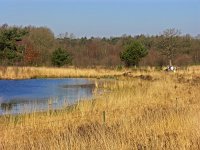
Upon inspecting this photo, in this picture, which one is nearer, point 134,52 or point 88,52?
point 134,52

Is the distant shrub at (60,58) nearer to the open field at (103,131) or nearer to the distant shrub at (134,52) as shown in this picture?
the distant shrub at (134,52)

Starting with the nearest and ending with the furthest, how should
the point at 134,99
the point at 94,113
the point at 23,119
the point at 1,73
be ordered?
the point at 23,119, the point at 94,113, the point at 134,99, the point at 1,73

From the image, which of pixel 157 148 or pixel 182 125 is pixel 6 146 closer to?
pixel 157 148

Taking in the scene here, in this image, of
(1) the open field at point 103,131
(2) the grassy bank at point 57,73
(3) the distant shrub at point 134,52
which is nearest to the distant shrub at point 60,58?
(3) the distant shrub at point 134,52

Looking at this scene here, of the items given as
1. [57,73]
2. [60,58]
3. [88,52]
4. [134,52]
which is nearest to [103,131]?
[57,73]

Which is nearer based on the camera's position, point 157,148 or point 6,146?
point 157,148

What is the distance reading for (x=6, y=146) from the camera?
741 centimetres

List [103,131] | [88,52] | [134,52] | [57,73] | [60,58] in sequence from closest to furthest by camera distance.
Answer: [103,131] → [57,73] → [60,58] → [134,52] → [88,52]

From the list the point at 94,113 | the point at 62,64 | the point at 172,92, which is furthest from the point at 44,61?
the point at 94,113

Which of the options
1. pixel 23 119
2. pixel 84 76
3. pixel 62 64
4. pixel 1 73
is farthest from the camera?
pixel 62 64

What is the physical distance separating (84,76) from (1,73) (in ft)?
24.5

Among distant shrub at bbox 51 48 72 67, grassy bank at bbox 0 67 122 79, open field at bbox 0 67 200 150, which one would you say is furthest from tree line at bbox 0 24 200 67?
open field at bbox 0 67 200 150

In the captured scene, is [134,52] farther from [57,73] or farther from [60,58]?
[57,73]

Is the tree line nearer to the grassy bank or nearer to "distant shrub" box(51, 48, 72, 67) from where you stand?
"distant shrub" box(51, 48, 72, 67)
